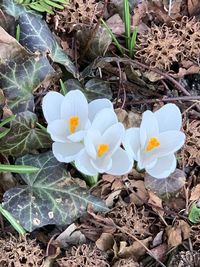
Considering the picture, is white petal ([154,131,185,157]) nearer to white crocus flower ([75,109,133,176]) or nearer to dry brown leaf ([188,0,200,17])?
white crocus flower ([75,109,133,176])

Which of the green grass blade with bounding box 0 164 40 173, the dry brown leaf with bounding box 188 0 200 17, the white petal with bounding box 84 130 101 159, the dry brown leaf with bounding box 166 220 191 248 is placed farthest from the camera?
the dry brown leaf with bounding box 188 0 200 17

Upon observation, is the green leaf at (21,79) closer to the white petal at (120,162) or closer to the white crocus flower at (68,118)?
the white crocus flower at (68,118)

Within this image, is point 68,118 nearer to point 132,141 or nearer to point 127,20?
point 132,141

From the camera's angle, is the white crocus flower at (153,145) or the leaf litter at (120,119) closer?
the white crocus flower at (153,145)

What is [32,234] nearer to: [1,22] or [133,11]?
[1,22]

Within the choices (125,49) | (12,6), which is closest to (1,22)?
(12,6)

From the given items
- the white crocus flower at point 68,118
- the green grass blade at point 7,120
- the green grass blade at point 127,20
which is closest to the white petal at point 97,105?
the white crocus flower at point 68,118

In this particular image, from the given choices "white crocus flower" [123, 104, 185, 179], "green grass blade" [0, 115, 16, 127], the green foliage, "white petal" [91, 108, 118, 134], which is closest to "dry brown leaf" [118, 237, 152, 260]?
"white crocus flower" [123, 104, 185, 179]
